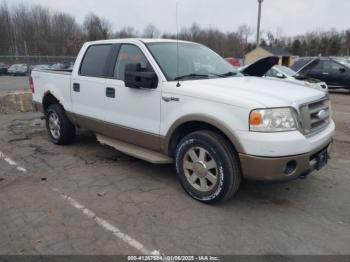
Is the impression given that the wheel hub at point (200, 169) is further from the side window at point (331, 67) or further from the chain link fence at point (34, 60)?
the chain link fence at point (34, 60)

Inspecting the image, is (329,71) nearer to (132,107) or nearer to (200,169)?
(132,107)

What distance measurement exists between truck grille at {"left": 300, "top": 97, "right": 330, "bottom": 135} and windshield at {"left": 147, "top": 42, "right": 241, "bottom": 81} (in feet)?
4.19

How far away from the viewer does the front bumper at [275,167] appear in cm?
323

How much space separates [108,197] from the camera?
159 inches

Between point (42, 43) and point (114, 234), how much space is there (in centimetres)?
6395

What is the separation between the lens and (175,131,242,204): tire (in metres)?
3.48

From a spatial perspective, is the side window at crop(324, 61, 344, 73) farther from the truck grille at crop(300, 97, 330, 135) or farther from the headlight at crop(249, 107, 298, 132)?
the headlight at crop(249, 107, 298, 132)

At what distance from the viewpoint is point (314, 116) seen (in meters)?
3.65

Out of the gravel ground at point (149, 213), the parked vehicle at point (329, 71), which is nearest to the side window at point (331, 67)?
the parked vehicle at point (329, 71)

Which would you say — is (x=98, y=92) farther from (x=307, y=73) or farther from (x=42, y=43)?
(x=42, y=43)

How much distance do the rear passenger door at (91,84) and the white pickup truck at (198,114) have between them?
0.02 meters

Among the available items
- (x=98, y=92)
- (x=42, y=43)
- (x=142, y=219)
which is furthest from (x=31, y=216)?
(x=42, y=43)

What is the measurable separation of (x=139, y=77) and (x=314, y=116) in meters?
2.08

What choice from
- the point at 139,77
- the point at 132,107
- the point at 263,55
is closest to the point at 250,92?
the point at 139,77
